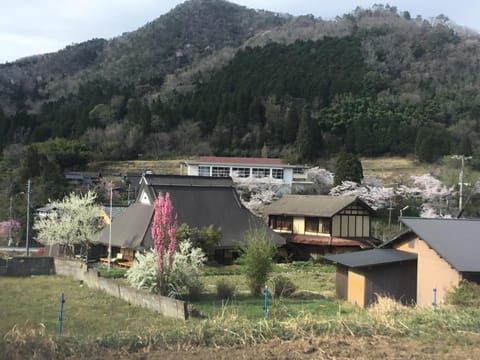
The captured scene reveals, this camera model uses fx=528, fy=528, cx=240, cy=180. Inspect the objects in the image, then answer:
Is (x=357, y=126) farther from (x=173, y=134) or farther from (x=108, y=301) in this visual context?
(x=108, y=301)

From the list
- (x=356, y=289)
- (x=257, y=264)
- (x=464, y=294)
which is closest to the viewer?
(x=464, y=294)

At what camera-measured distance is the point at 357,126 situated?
6272cm

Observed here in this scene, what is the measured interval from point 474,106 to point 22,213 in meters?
55.6

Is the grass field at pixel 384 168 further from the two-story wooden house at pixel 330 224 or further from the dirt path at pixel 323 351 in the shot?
the dirt path at pixel 323 351

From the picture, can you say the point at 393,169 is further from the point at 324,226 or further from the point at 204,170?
the point at 324,226

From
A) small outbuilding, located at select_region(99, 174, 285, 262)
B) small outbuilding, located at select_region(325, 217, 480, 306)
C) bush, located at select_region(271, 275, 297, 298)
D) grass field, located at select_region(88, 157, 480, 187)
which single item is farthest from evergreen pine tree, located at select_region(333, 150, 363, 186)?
bush, located at select_region(271, 275, 297, 298)

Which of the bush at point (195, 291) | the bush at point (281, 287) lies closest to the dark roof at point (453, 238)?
the bush at point (281, 287)

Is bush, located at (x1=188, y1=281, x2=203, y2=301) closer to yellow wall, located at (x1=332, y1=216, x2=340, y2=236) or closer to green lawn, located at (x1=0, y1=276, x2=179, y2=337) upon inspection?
green lawn, located at (x1=0, y1=276, x2=179, y2=337)

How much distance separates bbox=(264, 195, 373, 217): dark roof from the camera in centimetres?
3278

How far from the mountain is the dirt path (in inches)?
1980

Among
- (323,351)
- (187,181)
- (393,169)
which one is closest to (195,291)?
(323,351)

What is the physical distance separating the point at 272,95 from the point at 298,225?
42.4 meters

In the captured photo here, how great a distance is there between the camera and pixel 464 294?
1304 centimetres

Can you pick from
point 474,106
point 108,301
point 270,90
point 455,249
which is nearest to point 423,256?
point 455,249
